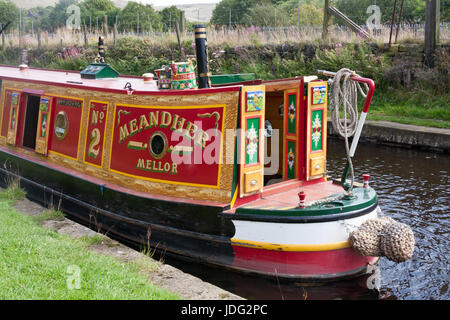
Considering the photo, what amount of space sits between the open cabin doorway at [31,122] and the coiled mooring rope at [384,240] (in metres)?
6.10

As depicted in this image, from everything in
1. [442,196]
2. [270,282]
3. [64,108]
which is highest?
[64,108]

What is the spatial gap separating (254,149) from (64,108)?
3.58 meters

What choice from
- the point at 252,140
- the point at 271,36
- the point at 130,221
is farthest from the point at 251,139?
the point at 271,36

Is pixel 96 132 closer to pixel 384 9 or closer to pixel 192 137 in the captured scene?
pixel 192 137

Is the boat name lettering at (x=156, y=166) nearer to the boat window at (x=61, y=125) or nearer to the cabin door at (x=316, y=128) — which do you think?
the cabin door at (x=316, y=128)

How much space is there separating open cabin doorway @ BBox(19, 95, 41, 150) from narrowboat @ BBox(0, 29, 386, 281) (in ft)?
3.46

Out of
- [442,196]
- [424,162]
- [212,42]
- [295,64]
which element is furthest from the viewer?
[212,42]

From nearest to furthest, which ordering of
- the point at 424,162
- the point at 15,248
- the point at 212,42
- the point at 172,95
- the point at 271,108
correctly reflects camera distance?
1. the point at 15,248
2. the point at 172,95
3. the point at 271,108
4. the point at 424,162
5. the point at 212,42

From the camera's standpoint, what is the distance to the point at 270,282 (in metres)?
5.62

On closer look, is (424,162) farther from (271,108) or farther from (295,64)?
(295,64)

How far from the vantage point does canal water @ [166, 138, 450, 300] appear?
18.0 ft

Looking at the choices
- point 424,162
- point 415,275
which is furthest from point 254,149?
point 424,162

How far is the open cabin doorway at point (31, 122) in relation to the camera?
9.10m

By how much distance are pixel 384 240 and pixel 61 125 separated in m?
5.14
